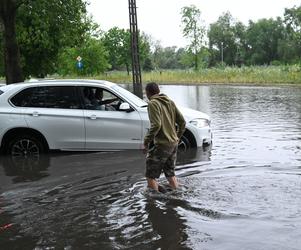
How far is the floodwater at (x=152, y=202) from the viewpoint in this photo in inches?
226

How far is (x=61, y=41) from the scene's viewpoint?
88.1ft

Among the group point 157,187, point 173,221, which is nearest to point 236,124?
point 157,187

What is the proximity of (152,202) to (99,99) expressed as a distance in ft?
15.7

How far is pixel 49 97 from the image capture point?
11438mm

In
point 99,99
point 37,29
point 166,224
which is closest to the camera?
point 166,224

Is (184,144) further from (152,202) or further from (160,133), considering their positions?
(152,202)

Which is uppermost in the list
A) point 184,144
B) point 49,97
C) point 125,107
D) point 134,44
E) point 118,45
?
point 118,45

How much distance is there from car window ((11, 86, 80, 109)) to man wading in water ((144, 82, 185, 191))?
13.9 ft

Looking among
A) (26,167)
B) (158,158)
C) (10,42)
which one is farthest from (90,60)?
(158,158)

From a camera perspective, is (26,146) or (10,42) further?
(10,42)

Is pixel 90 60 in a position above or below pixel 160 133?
above

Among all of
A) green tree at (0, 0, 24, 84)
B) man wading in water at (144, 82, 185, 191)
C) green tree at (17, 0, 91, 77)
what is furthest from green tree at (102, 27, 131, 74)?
man wading in water at (144, 82, 185, 191)

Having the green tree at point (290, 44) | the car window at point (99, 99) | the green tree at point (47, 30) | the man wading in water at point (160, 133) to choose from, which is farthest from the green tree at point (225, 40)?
the man wading in water at point (160, 133)

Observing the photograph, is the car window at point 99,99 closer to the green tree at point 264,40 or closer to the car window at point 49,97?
the car window at point 49,97
